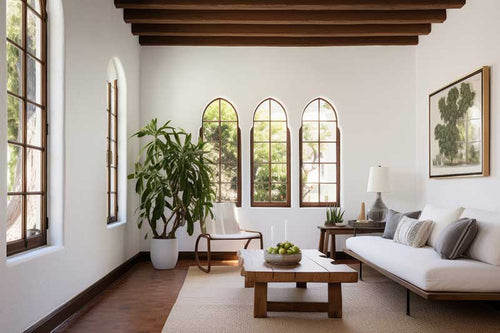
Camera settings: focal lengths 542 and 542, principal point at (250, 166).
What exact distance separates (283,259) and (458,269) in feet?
4.69

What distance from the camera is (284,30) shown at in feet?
23.8

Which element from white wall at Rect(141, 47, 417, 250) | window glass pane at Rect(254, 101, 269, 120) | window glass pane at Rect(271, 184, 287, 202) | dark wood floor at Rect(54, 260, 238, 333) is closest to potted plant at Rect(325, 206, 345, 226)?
white wall at Rect(141, 47, 417, 250)

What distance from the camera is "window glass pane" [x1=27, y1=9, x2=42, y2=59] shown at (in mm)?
4119

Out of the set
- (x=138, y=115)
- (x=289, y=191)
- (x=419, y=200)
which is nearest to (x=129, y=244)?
(x=138, y=115)

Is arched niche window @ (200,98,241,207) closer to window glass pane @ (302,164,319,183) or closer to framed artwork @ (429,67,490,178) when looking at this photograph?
window glass pane @ (302,164,319,183)

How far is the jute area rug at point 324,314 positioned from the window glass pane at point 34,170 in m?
1.48

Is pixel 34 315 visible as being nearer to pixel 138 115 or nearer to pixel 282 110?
pixel 138 115

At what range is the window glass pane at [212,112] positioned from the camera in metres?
8.03

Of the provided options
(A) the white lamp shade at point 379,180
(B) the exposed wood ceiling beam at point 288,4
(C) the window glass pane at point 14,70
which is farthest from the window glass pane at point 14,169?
(A) the white lamp shade at point 379,180

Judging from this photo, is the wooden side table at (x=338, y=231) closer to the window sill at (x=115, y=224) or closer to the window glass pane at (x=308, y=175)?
the window glass pane at (x=308, y=175)

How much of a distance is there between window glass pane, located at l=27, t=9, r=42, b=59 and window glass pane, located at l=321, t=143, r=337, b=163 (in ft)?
15.5

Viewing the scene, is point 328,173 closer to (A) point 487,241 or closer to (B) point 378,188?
(B) point 378,188

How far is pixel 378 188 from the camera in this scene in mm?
7352

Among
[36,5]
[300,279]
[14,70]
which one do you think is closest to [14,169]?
[14,70]
